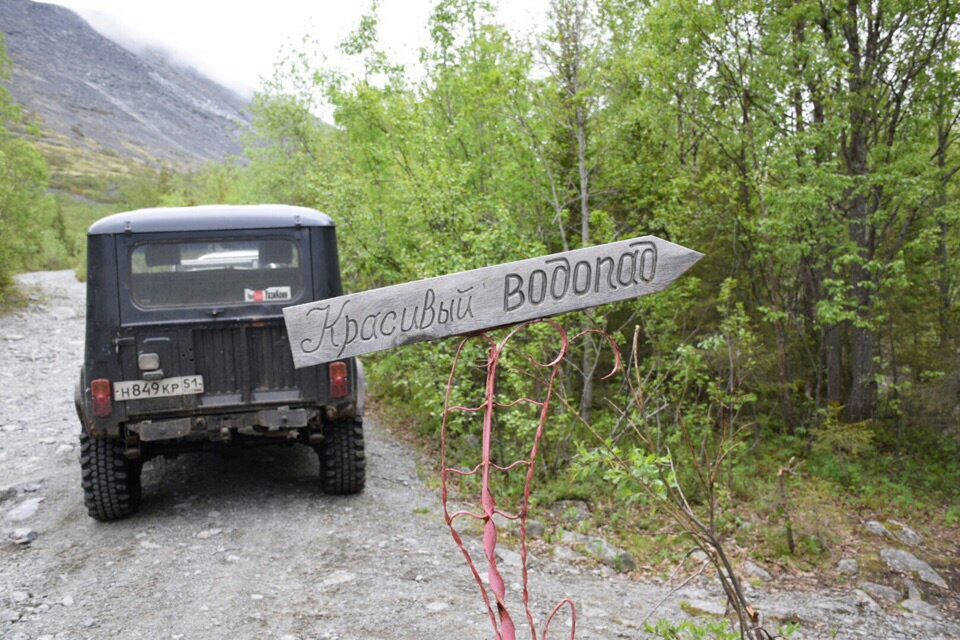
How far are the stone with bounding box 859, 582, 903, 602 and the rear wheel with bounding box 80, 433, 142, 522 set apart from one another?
6712mm

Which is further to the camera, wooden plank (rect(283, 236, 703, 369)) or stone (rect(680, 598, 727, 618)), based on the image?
stone (rect(680, 598, 727, 618))

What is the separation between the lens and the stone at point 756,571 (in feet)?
21.5

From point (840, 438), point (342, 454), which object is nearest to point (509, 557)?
point (342, 454)

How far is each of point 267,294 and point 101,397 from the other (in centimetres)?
154

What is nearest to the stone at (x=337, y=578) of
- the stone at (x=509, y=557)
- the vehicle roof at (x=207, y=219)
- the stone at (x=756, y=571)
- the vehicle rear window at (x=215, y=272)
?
the stone at (x=509, y=557)

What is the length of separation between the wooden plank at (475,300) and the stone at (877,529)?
8039 mm

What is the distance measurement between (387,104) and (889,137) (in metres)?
8.28

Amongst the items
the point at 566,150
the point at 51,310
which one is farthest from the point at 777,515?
the point at 51,310

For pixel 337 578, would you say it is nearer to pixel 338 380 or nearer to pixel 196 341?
pixel 338 380

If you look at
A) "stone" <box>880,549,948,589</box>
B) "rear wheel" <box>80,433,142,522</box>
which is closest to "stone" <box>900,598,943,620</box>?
"stone" <box>880,549,948,589</box>

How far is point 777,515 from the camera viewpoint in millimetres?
8086

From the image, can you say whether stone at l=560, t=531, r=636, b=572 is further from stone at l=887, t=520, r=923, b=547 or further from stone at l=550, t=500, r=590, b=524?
stone at l=887, t=520, r=923, b=547

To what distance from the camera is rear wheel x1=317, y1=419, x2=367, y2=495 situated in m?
6.61

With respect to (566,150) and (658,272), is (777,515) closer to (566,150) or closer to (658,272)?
(566,150)
